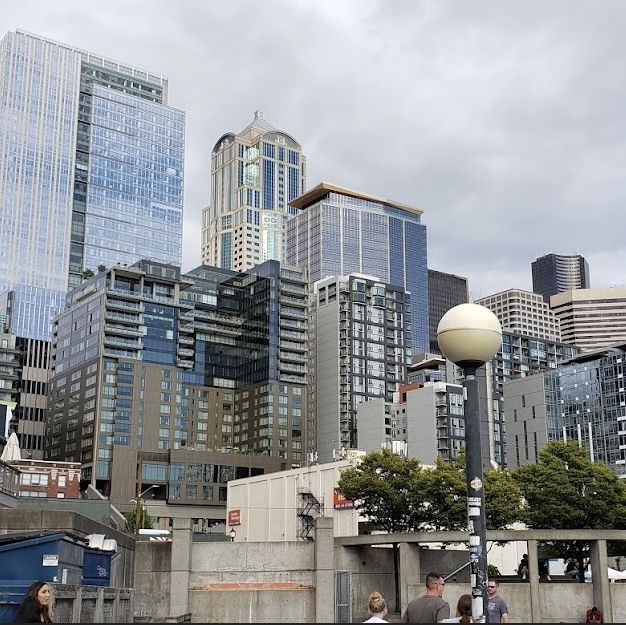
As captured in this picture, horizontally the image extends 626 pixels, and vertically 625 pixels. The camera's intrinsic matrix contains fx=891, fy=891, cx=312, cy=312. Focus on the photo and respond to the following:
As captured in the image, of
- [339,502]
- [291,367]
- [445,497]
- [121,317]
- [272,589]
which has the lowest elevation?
[272,589]

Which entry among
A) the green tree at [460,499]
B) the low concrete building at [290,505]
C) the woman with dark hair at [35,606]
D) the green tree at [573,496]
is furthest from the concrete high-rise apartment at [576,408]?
the woman with dark hair at [35,606]

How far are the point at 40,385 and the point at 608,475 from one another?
475 ft

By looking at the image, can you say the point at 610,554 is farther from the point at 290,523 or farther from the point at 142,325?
the point at 142,325

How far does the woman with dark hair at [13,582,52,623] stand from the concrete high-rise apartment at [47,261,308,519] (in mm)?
130728

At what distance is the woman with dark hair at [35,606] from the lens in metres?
9.98

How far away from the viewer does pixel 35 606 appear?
397 inches

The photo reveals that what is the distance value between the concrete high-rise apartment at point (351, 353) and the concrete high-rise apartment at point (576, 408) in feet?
124

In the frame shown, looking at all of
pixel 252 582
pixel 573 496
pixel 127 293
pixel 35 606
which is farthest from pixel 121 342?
pixel 35 606

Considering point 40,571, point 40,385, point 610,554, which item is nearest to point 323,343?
point 40,385

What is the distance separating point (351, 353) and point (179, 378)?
131 feet

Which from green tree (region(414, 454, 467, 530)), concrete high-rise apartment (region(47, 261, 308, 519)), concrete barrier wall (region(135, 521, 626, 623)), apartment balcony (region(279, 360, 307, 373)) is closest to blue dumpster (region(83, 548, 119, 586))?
concrete barrier wall (region(135, 521, 626, 623))

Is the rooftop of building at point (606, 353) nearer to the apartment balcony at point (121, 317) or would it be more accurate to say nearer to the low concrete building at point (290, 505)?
the low concrete building at point (290, 505)

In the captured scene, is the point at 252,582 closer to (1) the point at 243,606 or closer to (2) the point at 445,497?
(1) the point at 243,606

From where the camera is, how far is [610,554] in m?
58.2
